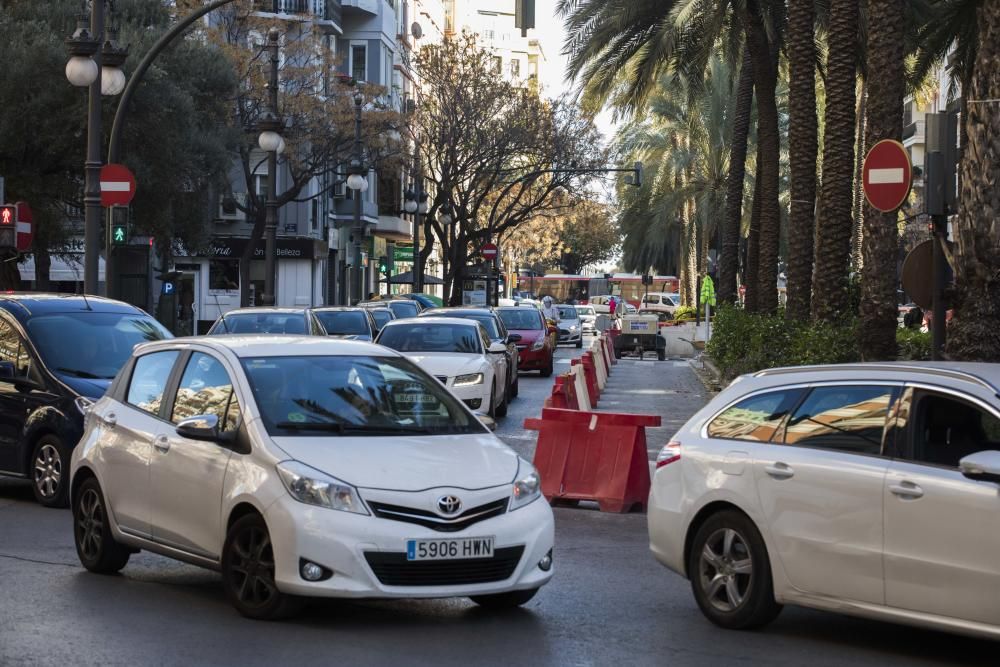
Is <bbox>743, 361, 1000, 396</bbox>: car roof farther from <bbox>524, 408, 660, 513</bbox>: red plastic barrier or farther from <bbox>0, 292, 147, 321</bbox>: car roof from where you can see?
<bbox>0, 292, 147, 321</bbox>: car roof

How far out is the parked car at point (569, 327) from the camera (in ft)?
205

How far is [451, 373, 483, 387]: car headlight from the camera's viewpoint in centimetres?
2152

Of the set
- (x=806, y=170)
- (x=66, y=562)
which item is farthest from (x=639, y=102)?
(x=66, y=562)

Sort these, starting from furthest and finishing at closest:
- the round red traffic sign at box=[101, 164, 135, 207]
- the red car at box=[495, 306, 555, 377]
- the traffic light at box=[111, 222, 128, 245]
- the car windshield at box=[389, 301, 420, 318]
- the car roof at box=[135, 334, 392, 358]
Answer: the car windshield at box=[389, 301, 420, 318] < the red car at box=[495, 306, 555, 377] < the traffic light at box=[111, 222, 128, 245] < the round red traffic sign at box=[101, 164, 135, 207] < the car roof at box=[135, 334, 392, 358]

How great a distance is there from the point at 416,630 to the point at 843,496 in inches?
88.9

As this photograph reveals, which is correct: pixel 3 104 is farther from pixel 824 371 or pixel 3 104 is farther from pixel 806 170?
pixel 824 371

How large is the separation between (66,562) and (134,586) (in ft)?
3.52

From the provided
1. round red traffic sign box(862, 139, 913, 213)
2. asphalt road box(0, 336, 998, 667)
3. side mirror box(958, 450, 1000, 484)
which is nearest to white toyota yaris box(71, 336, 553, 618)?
asphalt road box(0, 336, 998, 667)

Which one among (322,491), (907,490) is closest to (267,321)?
(322,491)

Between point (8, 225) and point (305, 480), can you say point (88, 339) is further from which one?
point (8, 225)

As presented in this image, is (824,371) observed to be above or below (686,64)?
below

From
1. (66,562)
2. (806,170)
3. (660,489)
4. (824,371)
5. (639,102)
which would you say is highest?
(639,102)

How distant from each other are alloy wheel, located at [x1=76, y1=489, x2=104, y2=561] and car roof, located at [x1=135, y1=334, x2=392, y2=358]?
1034mm

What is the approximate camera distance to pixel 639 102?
34.9 meters
